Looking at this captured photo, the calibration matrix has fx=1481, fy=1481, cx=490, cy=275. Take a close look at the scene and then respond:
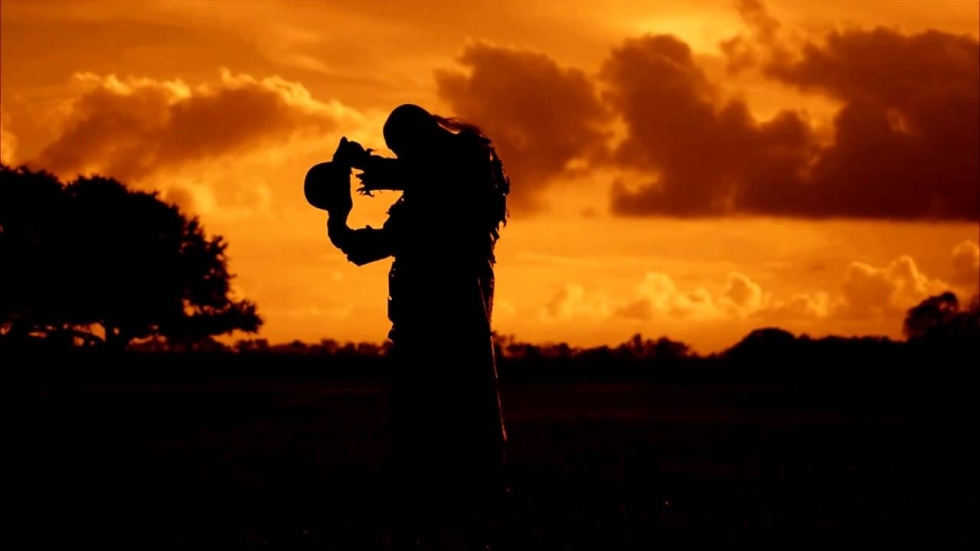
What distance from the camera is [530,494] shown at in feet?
41.4

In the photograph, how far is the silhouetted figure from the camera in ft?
34.4

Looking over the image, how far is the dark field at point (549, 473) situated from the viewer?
1065 centimetres

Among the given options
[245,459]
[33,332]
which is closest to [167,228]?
[33,332]

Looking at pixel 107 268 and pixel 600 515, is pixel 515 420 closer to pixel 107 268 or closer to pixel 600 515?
pixel 600 515

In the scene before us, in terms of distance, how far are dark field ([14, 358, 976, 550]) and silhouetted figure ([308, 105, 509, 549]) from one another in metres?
0.53

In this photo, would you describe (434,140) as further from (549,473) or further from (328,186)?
(549,473)

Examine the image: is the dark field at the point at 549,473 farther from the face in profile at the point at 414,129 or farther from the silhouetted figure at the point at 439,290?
the face in profile at the point at 414,129

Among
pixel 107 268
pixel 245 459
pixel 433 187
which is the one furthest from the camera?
pixel 107 268

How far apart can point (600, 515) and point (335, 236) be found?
9.73ft

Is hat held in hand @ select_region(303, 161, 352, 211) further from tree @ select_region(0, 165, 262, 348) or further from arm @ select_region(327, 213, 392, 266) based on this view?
tree @ select_region(0, 165, 262, 348)

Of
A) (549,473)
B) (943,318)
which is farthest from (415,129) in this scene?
(943,318)

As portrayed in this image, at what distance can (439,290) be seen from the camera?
1063cm

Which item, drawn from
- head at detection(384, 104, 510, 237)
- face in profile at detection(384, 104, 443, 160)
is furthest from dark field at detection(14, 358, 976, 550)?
face in profile at detection(384, 104, 443, 160)

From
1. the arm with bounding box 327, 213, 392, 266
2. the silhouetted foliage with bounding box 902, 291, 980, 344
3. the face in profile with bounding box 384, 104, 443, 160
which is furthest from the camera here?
the silhouetted foliage with bounding box 902, 291, 980, 344
